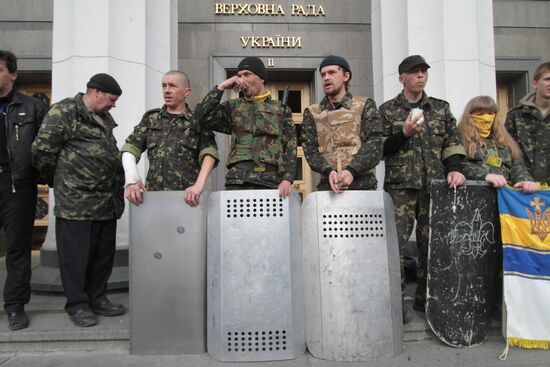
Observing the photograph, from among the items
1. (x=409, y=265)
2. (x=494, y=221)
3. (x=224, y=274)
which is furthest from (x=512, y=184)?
(x=224, y=274)

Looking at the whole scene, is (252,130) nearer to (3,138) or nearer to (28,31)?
(3,138)

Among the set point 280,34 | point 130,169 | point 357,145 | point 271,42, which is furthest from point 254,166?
point 280,34

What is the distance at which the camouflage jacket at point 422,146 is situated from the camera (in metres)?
3.24

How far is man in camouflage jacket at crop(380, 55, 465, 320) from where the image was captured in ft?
10.6

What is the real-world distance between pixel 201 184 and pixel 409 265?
2.54 m

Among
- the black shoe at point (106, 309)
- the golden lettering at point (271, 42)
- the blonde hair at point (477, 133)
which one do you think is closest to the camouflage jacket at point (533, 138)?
the blonde hair at point (477, 133)

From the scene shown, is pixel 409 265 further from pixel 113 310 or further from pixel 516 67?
pixel 516 67

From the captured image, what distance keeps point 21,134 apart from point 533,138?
4.31m

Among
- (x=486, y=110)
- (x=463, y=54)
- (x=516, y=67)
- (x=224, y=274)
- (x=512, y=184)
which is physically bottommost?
(x=224, y=274)

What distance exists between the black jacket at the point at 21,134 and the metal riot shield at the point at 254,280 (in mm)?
1566

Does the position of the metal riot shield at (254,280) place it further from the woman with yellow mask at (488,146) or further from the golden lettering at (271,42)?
the golden lettering at (271,42)

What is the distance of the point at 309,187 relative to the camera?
720 cm

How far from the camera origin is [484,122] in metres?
3.38

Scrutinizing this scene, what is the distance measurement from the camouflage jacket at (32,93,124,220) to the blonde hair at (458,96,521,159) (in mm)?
2925
